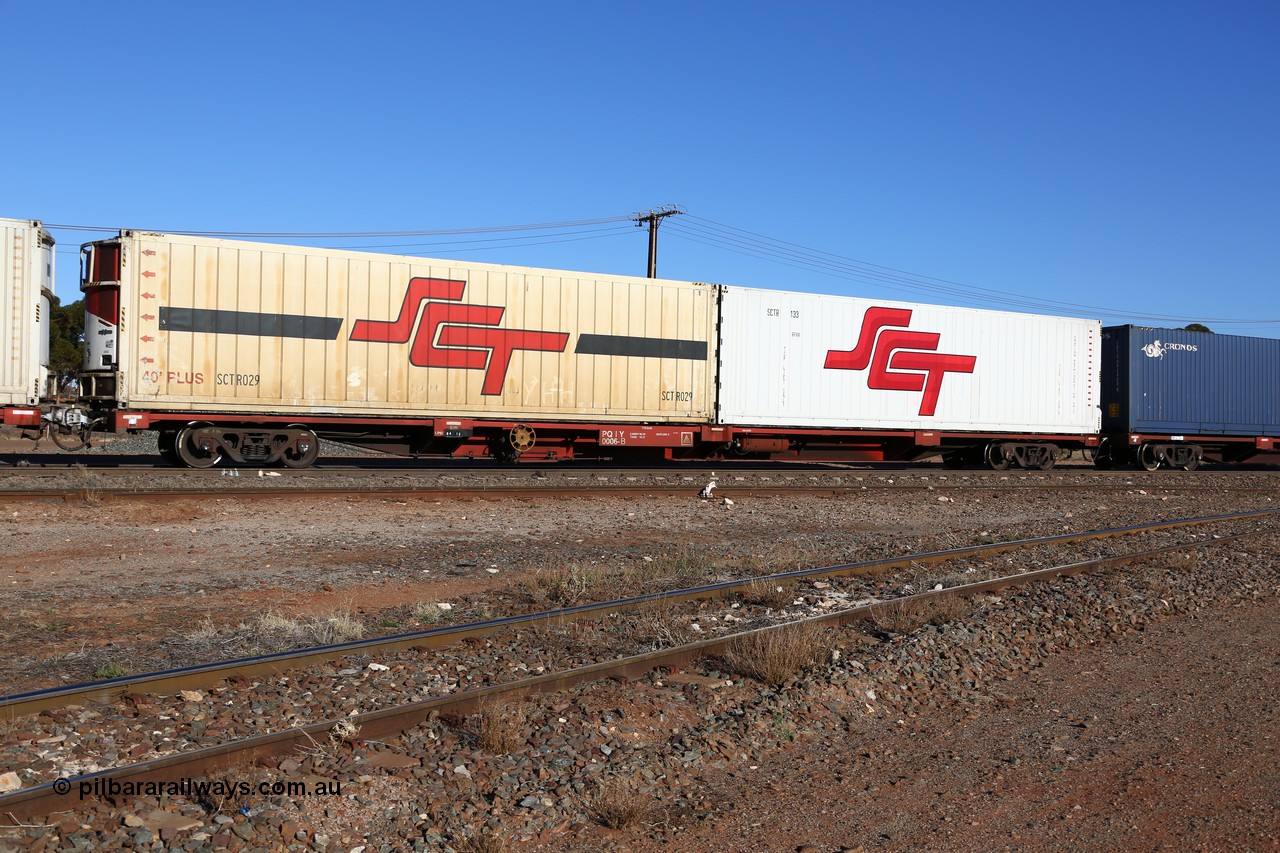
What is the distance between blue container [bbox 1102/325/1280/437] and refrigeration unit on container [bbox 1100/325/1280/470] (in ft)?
0.08

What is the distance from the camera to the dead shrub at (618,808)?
4.11 metres

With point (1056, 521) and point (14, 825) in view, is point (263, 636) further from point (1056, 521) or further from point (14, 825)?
point (1056, 521)

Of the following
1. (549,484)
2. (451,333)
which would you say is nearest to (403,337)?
(451,333)

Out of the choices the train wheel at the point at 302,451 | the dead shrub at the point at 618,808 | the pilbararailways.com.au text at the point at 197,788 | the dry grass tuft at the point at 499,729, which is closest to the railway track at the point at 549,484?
the train wheel at the point at 302,451

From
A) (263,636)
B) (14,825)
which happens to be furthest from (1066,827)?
(263,636)

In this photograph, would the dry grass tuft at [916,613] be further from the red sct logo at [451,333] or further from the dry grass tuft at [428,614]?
the red sct logo at [451,333]

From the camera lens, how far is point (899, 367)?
2109 cm

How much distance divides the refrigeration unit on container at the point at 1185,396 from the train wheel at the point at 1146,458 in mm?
25

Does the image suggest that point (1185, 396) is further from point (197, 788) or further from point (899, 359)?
point (197, 788)

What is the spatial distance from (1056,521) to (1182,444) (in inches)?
517

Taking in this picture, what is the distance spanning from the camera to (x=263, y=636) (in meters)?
6.76

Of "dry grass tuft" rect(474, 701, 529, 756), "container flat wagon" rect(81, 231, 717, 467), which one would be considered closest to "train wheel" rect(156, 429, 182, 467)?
"container flat wagon" rect(81, 231, 717, 467)

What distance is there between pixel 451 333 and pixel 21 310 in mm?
6611

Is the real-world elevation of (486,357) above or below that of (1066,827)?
above
